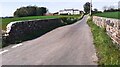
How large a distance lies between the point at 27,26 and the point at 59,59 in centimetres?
1005

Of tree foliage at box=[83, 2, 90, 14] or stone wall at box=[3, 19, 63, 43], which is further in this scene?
tree foliage at box=[83, 2, 90, 14]

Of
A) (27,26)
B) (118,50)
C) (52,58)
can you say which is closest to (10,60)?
(52,58)

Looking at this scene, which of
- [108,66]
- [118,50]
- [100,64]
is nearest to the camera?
[108,66]

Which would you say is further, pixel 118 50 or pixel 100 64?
pixel 118 50

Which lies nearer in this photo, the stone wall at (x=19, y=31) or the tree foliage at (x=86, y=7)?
the stone wall at (x=19, y=31)

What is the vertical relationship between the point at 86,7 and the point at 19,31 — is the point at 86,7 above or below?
below

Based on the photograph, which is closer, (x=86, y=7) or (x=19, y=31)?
(x=19, y=31)

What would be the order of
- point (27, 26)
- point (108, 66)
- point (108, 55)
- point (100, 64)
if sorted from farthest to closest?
1. point (27, 26)
2. point (108, 55)
3. point (100, 64)
4. point (108, 66)

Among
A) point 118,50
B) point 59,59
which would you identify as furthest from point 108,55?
point 59,59

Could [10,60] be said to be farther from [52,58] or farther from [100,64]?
[100,64]

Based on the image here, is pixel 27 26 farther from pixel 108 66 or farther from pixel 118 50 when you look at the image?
pixel 108 66

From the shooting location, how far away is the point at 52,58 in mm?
10289

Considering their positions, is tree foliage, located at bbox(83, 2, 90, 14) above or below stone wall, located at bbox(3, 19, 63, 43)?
below

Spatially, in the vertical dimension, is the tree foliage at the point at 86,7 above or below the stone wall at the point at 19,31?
below
